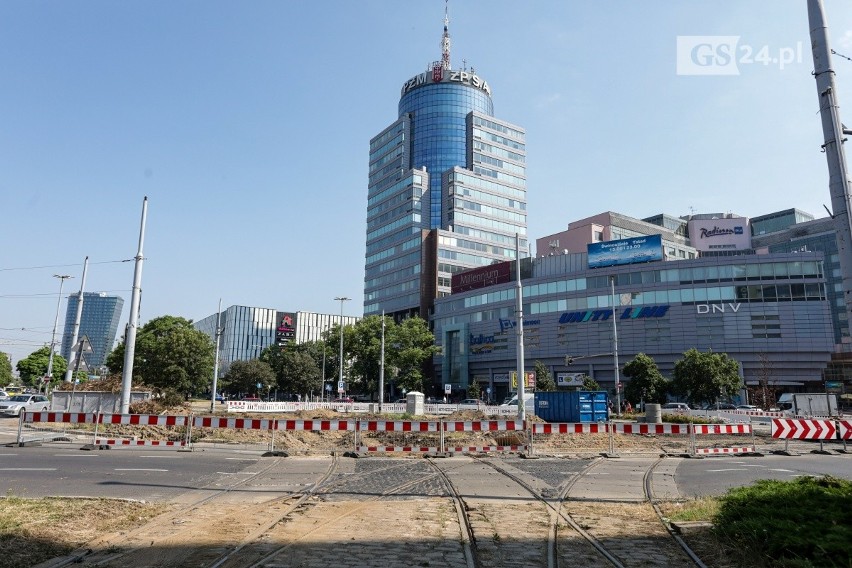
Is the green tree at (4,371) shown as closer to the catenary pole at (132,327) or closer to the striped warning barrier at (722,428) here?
the catenary pole at (132,327)

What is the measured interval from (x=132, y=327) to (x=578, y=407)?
82.4ft

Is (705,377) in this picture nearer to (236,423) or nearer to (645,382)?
(645,382)

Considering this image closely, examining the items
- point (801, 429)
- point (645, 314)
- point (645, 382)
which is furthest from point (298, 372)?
point (801, 429)

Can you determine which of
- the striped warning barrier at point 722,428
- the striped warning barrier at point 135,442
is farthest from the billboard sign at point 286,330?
the striped warning barrier at point 722,428

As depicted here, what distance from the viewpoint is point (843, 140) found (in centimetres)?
925

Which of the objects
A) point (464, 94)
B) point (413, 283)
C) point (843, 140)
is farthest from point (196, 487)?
point (464, 94)

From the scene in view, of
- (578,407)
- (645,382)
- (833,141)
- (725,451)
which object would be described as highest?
(833,141)

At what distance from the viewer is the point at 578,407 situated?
110 ft

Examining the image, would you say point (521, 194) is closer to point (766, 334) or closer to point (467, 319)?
point (467, 319)

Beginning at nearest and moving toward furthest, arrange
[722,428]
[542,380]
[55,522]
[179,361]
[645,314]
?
[55,522] < [722,428] < [179,361] < [542,380] < [645,314]

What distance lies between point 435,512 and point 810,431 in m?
16.3

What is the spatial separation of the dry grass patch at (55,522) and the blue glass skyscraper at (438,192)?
91.0 meters

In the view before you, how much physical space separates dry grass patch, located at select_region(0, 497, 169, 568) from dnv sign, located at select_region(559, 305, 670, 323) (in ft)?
220

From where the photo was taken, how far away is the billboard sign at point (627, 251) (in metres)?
69.0
